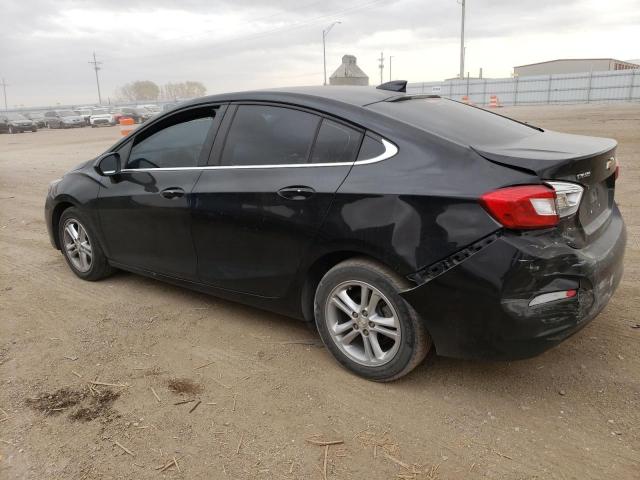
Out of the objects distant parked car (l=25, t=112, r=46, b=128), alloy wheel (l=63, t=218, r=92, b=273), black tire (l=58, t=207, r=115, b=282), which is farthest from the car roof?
distant parked car (l=25, t=112, r=46, b=128)

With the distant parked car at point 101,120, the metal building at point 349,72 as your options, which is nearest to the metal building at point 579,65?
the metal building at point 349,72

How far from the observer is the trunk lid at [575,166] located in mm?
2541

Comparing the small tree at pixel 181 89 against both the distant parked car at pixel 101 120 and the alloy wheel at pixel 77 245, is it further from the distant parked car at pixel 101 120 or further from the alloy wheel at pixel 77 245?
the alloy wheel at pixel 77 245

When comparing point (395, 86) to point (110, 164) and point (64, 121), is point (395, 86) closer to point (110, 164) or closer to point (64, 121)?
point (110, 164)

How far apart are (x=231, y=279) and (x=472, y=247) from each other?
174cm

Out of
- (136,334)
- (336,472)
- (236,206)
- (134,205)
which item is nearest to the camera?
(336,472)

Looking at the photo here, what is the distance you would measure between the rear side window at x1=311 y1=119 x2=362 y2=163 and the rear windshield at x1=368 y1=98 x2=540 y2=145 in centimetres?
22

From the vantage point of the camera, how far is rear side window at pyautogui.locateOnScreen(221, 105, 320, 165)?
3250 millimetres

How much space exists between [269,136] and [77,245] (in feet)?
8.19

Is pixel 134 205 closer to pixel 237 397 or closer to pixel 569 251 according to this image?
pixel 237 397

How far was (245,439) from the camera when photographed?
104 inches

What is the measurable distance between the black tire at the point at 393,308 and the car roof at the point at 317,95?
1000 mm

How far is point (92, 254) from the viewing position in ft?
15.5

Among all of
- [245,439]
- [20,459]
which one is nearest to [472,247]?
[245,439]
